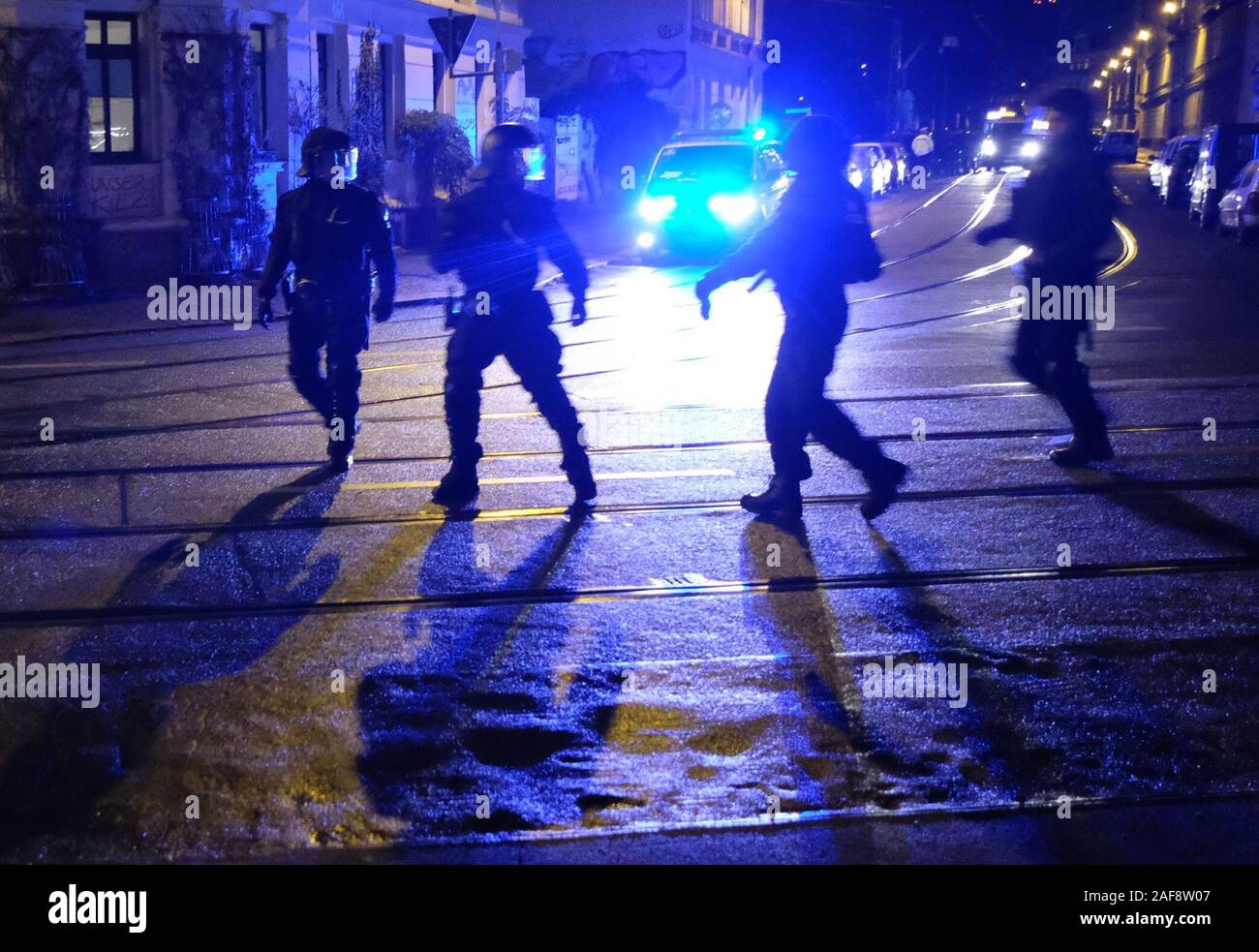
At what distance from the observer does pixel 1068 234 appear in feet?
28.1

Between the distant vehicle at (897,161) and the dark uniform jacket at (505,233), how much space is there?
33563 millimetres

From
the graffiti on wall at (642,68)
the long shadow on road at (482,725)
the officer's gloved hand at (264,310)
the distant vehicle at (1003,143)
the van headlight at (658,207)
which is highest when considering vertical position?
the graffiti on wall at (642,68)

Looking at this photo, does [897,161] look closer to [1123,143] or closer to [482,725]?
[1123,143]

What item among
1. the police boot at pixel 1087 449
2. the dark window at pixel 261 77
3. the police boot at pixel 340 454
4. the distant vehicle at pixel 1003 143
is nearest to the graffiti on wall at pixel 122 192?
the dark window at pixel 261 77

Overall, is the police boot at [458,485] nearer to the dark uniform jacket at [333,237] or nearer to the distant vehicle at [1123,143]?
the dark uniform jacket at [333,237]

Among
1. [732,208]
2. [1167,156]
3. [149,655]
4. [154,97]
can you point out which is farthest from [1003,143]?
[149,655]

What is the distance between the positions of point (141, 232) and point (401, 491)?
511 inches

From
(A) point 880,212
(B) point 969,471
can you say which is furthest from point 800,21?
(B) point 969,471

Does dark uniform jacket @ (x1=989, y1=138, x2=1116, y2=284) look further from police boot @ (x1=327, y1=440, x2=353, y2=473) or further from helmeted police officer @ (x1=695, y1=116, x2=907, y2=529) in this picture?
police boot @ (x1=327, y1=440, x2=353, y2=473)

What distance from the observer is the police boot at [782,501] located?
7.50 meters

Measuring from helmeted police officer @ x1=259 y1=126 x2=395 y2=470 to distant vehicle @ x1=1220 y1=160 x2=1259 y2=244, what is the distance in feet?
64.9

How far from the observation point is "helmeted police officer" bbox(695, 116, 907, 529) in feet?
24.2

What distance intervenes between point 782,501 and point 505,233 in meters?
2.03

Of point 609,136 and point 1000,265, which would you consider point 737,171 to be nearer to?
point 1000,265
